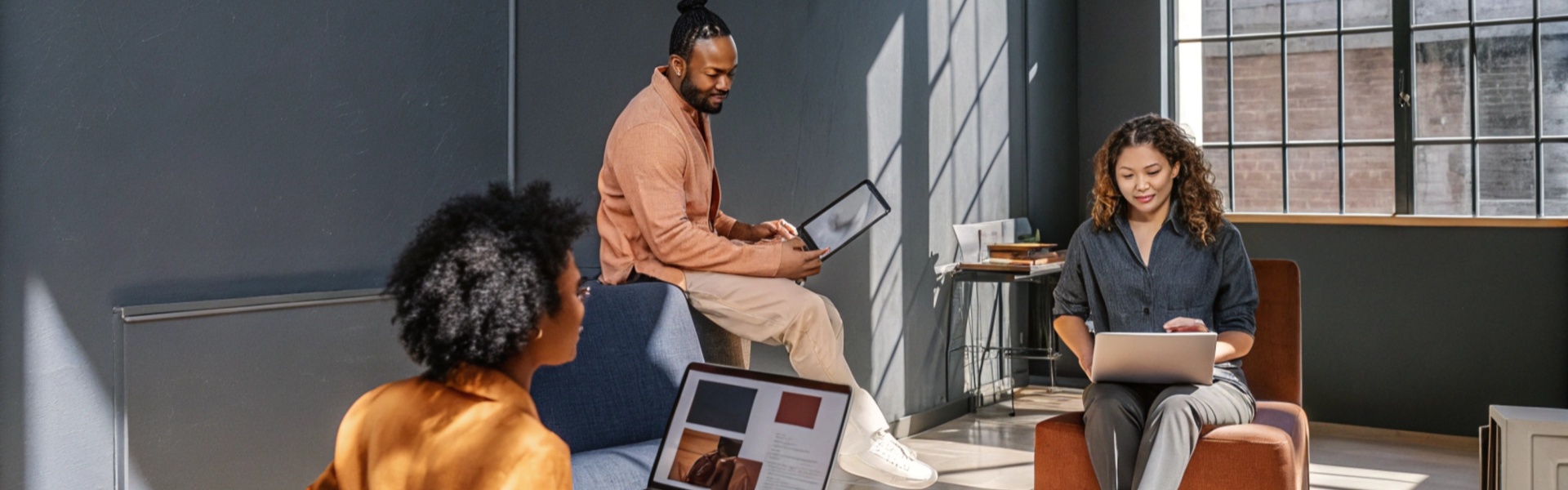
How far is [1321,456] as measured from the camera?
4883mm

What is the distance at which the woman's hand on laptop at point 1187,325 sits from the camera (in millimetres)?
2955

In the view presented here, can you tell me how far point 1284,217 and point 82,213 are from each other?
16.6 ft

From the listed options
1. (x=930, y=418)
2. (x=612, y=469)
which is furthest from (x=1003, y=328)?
(x=612, y=469)

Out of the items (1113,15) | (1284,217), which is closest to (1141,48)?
(1113,15)

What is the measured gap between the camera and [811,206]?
4699 millimetres

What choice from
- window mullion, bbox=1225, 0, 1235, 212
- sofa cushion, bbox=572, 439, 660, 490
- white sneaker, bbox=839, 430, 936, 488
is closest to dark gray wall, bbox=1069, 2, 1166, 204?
window mullion, bbox=1225, 0, 1235, 212

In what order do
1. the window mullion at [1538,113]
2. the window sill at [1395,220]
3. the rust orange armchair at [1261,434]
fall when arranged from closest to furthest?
the rust orange armchair at [1261,434] < the window sill at [1395,220] < the window mullion at [1538,113]

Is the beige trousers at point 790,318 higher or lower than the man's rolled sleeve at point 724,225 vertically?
lower

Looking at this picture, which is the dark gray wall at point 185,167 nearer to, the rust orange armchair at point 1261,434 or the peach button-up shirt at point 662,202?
the peach button-up shirt at point 662,202

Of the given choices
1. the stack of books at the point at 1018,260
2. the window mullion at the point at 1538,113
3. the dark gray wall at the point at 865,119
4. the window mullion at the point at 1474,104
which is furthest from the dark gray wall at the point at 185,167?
the window mullion at the point at 1538,113

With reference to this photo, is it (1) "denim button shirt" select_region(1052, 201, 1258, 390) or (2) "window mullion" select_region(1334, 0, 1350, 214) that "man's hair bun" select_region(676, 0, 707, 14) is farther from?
(2) "window mullion" select_region(1334, 0, 1350, 214)

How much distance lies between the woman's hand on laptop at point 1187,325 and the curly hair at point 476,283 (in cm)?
199

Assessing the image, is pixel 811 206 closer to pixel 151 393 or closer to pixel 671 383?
pixel 671 383

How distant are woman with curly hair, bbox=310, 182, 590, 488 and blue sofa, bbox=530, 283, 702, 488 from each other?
42.7 inches
